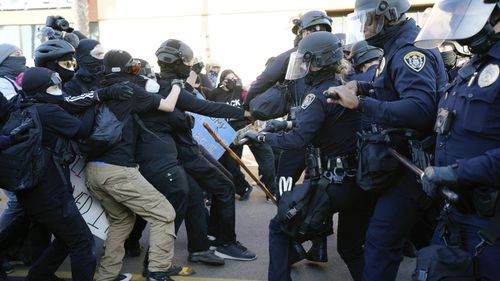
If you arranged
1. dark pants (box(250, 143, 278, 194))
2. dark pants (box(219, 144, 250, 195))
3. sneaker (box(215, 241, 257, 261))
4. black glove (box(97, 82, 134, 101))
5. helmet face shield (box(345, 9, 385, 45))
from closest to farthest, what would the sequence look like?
helmet face shield (box(345, 9, 385, 45)) < black glove (box(97, 82, 134, 101)) < sneaker (box(215, 241, 257, 261)) < dark pants (box(250, 143, 278, 194)) < dark pants (box(219, 144, 250, 195))

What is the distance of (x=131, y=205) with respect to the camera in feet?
13.3

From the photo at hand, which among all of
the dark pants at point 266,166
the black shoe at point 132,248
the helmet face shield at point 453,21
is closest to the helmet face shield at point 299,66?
the helmet face shield at point 453,21

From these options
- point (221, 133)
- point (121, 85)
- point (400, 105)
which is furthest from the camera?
point (221, 133)

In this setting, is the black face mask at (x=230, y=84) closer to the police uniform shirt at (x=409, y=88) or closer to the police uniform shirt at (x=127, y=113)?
the police uniform shirt at (x=127, y=113)

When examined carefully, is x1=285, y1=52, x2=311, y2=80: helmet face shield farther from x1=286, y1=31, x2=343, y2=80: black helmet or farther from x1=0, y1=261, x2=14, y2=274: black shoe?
x1=0, y1=261, x2=14, y2=274: black shoe

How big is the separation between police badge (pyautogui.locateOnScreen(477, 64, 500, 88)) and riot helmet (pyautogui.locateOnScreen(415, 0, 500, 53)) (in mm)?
111

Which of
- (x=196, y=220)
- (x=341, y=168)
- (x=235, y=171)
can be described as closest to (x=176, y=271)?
(x=196, y=220)

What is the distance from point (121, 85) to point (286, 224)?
5.29 ft

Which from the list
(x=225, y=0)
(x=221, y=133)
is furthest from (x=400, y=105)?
(x=225, y=0)

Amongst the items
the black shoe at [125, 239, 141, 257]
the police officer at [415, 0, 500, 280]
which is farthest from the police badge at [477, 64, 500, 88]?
the black shoe at [125, 239, 141, 257]

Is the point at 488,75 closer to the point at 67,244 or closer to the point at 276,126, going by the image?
the point at 276,126

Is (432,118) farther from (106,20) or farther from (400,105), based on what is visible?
(106,20)

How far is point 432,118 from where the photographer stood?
113 inches

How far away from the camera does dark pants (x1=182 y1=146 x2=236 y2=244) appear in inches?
183
